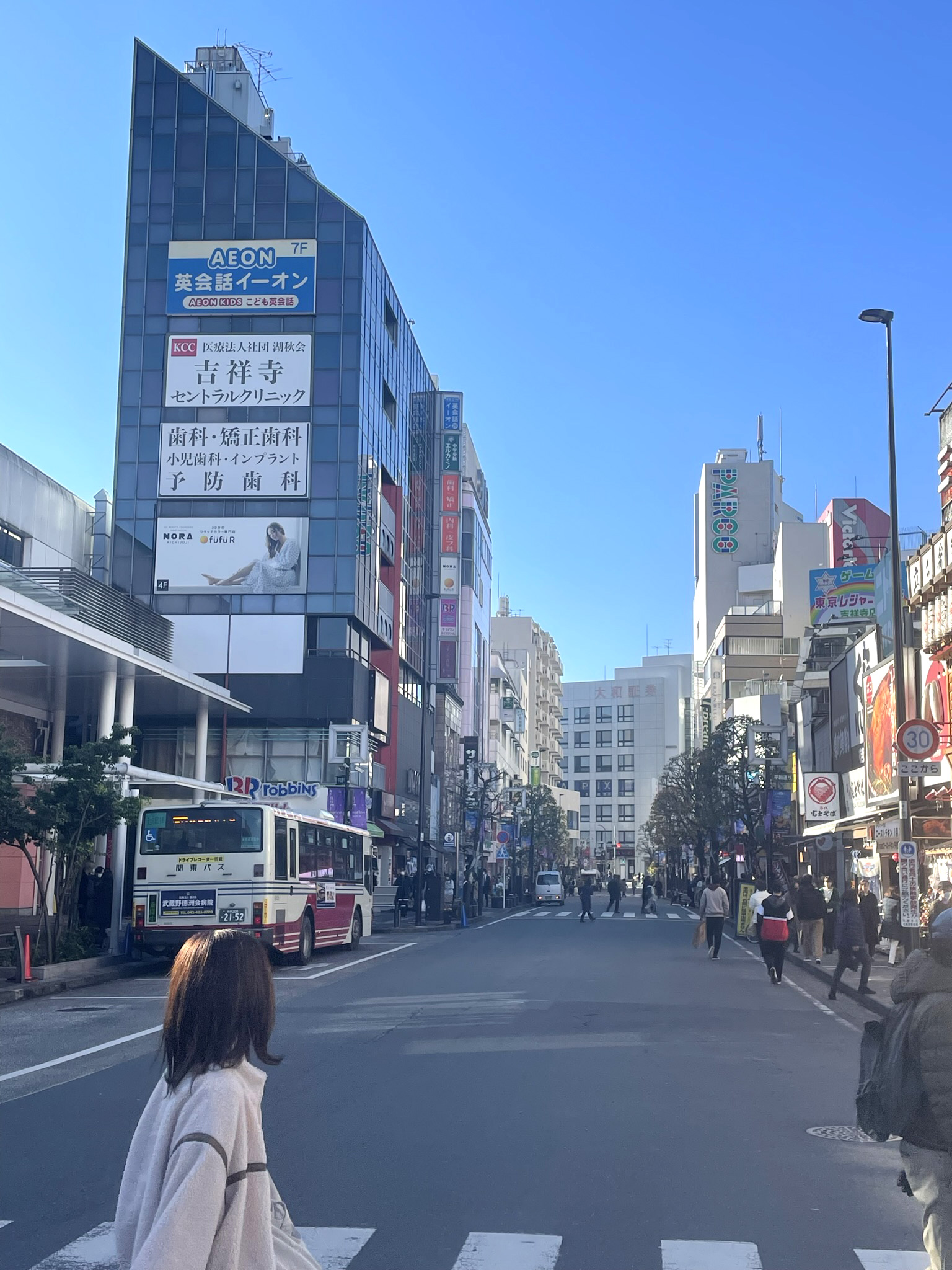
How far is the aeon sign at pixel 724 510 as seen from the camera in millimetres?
118250

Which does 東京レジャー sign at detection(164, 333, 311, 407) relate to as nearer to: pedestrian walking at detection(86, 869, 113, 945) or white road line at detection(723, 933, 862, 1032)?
pedestrian walking at detection(86, 869, 113, 945)

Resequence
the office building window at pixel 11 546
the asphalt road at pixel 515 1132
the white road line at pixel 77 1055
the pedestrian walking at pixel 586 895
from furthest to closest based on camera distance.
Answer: the pedestrian walking at pixel 586 895 → the office building window at pixel 11 546 → the white road line at pixel 77 1055 → the asphalt road at pixel 515 1132

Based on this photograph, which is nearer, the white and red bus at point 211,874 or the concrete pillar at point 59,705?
the white and red bus at point 211,874

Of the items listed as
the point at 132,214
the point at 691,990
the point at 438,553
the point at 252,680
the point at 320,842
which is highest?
the point at 132,214

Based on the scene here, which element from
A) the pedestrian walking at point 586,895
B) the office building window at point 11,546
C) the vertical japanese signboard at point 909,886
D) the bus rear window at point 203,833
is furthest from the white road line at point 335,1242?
the pedestrian walking at point 586,895

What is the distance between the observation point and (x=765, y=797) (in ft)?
149

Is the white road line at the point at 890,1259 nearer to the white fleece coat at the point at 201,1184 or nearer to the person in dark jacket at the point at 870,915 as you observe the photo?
the white fleece coat at the point at 201,1184

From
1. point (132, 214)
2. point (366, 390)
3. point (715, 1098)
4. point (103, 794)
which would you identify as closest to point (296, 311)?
point (366, 390)

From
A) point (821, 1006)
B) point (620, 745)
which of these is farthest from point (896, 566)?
point (620, 745)

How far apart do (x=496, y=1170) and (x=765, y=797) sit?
38.6 meters

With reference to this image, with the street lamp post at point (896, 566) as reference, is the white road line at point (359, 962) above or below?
below

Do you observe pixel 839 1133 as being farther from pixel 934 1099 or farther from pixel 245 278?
pixel 245 278

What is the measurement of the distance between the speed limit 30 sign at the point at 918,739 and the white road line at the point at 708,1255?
14.8 meters

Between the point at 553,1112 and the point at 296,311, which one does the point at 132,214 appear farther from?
the point at 553,1112
